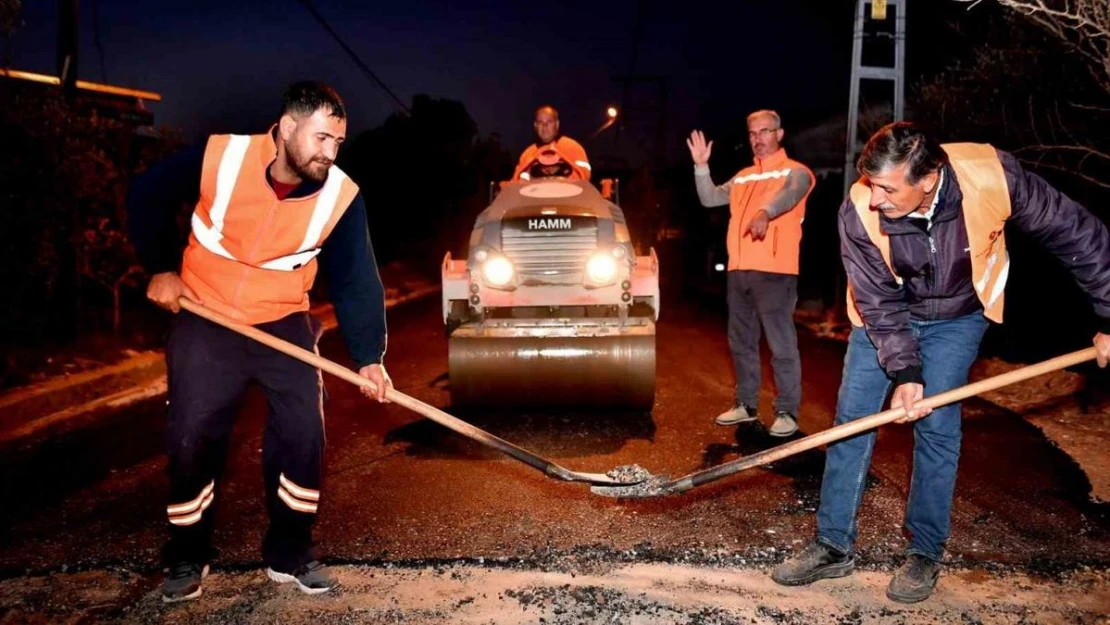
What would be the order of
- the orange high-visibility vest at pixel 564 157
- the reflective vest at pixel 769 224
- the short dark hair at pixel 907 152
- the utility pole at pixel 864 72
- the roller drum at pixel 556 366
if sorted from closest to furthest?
the short dark hair at pixel 907 152, the reflective vest at pixel 769 224, the roller drum at pixel 556 366, the orange high-visibility vest at pixel 564 157, the utility pole at pixel 864 72

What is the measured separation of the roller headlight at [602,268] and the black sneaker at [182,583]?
3324mm

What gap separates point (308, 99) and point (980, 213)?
2564mm

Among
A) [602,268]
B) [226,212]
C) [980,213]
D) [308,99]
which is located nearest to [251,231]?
[226,212]

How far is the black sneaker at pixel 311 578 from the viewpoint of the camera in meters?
3.11

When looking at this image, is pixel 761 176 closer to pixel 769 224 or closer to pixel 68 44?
pixel 769 224

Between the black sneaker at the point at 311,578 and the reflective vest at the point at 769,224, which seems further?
the reflective vest at the point at 769,224

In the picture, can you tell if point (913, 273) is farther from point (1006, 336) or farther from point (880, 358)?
point (1006, 336)

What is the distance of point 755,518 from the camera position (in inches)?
154

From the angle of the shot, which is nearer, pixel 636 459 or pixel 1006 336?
pixel 636 459

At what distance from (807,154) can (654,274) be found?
1053 inches

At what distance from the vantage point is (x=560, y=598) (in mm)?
3072

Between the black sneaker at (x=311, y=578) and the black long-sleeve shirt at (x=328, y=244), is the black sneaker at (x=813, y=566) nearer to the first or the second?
the black sneaker at (x=311, y=578)

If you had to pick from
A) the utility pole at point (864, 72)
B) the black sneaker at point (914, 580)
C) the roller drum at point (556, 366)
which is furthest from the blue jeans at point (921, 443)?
the utility pole at point (864, 72)

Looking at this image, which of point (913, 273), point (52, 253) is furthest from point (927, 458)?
point (52, 253)
